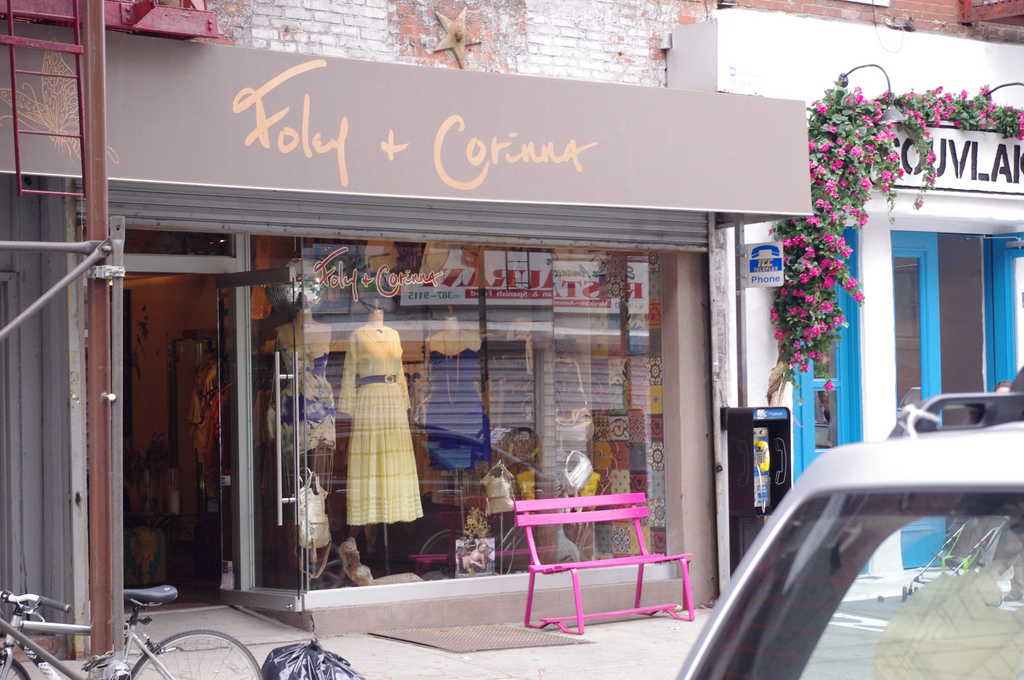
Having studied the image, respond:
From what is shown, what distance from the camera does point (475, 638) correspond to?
794 centimetres

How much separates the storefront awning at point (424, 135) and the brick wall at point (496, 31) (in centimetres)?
99

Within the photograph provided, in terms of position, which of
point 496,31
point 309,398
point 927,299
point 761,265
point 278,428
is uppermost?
point 496,31

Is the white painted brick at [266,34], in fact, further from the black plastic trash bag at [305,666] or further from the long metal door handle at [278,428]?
the black plastic trash bag at [305,666]

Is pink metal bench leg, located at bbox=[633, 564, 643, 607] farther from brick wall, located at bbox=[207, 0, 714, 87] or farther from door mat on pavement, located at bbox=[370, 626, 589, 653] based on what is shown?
brick wall, located at bbox=[207, 0, 714, 87]

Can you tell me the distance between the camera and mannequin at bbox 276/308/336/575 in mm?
8102

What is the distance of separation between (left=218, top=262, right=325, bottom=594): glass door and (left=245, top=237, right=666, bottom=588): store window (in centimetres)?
2

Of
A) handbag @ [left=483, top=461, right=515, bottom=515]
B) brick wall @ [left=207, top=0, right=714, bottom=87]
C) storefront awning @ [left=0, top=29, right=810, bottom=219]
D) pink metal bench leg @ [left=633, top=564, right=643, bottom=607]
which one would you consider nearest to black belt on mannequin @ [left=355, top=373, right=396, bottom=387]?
handbag @ [left=483, top=461, right=515, bottom=515]

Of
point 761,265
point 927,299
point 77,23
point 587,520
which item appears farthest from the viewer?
point 927,299

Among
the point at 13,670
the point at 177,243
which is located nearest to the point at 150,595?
the point at 13,670

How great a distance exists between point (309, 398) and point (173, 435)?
3.36 metres

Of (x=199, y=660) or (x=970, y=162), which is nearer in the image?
(x=199, y=660)

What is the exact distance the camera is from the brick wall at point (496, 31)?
7.75 metres

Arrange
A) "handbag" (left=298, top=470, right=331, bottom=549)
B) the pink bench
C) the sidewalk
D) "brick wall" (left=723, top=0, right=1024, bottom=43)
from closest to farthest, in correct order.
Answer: the sidewalk
"handbag" (left=298, top=470, right=331, bottom=549)
the pink bench
"brick wall" (left=723, top=0, right=1024, bottom=43)

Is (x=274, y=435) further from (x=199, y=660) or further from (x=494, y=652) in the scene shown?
(x=199, y=660)
